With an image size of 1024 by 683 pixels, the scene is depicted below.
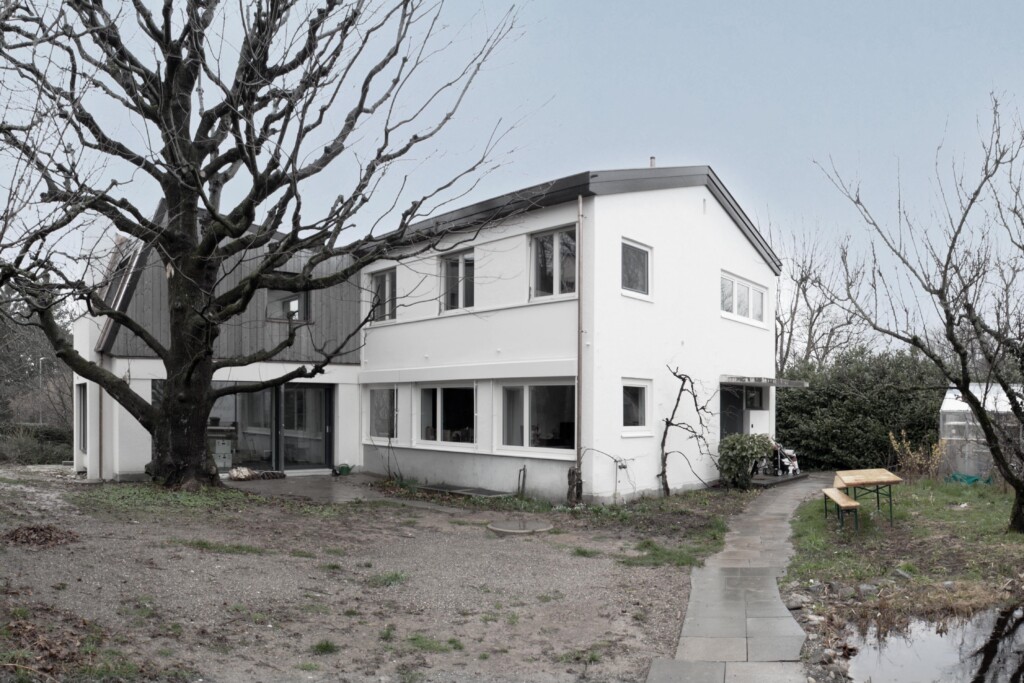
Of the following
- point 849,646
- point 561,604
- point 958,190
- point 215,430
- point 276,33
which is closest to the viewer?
point 849,646

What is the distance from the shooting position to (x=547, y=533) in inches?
478

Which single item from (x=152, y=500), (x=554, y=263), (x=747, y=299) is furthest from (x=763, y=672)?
(x=747, y=299)

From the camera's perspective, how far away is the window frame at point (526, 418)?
49.1 ft

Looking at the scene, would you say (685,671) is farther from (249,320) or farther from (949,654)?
(249,320)

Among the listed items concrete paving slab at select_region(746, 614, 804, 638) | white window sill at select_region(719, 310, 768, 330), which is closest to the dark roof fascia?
white window sill at select_region(719, 310, 768, 330)

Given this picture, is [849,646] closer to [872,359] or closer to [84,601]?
[84,601]

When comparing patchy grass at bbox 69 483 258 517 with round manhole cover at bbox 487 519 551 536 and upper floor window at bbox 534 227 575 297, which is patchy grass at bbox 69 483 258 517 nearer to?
round manhole cover at bbox 487 519 551 536

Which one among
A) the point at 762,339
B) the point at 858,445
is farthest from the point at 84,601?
the point at 858,445

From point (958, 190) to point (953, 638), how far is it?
5.69m

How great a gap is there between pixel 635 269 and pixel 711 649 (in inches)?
387

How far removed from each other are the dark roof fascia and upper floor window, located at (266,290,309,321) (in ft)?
11.1

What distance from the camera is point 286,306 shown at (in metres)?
19.8

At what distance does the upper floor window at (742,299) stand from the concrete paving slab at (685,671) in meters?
13.4

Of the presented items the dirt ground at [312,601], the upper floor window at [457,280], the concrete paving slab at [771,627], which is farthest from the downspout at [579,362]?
the concrete paving slab at [771,627]
